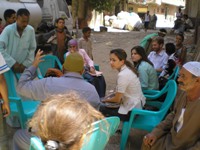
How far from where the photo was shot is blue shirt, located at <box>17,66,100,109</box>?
91.5 inches

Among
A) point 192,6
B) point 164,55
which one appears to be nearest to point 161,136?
point 164,55

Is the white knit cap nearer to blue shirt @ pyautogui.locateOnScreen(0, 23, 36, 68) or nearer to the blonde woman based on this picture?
the blonde woman

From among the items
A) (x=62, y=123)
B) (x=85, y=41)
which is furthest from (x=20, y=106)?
(x=85, y=41)

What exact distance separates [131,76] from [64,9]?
26.0ft

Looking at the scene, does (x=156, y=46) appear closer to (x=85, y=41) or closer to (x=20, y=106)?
(x=85, y=41)

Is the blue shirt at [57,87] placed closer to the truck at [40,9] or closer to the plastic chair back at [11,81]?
the plastic chair back at [11,81]

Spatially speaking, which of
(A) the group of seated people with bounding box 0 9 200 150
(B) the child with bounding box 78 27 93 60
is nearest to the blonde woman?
(A) the group of seated people with bounding box 0 9 200 150

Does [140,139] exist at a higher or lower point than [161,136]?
lower

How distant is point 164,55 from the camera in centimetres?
483

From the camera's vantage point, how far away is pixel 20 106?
118 inches

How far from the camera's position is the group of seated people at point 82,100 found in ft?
3.88

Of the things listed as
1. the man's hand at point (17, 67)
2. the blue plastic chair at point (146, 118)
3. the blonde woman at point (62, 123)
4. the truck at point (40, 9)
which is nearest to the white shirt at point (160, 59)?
the blue plastic chair at point (146, 118)

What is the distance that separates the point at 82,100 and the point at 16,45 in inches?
96.5

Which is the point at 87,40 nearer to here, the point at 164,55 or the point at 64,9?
the point at 164,55
